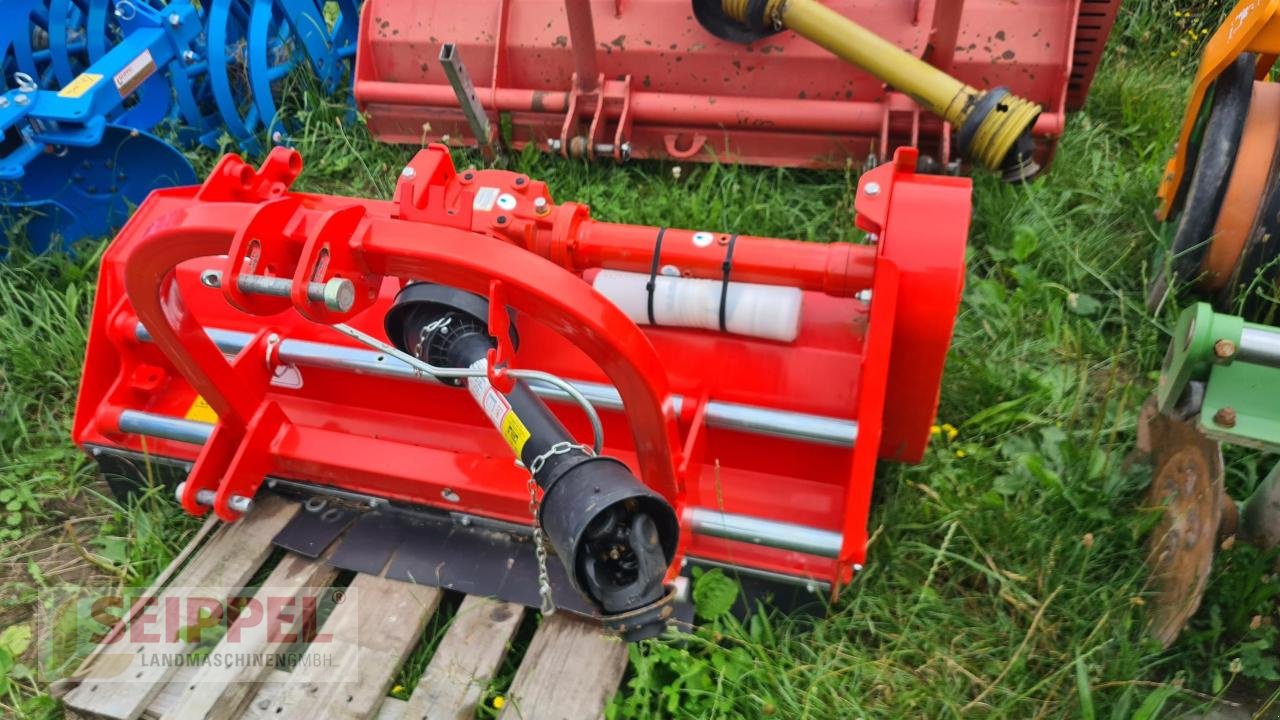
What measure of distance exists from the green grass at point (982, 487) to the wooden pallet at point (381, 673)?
11 cm

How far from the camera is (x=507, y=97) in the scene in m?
3.45

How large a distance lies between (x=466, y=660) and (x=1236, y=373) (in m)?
1.76

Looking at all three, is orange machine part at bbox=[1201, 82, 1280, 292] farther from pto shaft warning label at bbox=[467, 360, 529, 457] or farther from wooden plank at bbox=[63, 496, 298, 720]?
wooden plank at bbox=[63, 496, 298, 720]

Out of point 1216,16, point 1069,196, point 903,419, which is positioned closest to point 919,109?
point 1069,196

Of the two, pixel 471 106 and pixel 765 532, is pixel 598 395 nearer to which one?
pixel 765 532

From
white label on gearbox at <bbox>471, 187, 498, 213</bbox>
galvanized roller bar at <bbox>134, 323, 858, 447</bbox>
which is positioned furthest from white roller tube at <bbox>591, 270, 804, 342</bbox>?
white label on gearbox at <bbox>471, 187, 498, 213</bbox>

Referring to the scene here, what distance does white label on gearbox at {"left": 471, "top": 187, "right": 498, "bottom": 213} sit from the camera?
6.98ft

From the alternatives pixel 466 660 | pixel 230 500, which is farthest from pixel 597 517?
pixel 230 500

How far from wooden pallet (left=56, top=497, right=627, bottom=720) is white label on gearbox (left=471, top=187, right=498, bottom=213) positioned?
965 mm

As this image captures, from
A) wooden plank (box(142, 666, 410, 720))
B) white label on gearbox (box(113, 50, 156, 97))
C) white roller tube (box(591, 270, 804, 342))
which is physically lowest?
wooden plank (box(142, 666, 410, 720))

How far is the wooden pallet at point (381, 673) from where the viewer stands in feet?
6.89

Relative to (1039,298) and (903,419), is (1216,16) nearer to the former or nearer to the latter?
(1039,298)

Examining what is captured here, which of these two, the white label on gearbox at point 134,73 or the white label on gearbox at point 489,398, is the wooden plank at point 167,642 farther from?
the white label on gearbox at point 134,73

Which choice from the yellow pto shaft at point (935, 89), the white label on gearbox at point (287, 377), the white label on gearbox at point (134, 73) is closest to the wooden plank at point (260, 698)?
the white label on gearbox at point (287, 377)
